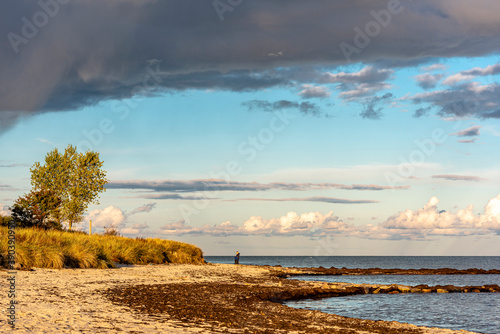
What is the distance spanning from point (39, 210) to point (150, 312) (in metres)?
40.0

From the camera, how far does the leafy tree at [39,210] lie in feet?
164

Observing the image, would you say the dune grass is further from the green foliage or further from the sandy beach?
the green foliage

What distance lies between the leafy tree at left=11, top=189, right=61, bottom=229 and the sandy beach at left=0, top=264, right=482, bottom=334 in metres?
28.6

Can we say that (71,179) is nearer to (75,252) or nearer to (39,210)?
(39,210)

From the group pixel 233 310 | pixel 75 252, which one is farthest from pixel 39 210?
pixel 233 310

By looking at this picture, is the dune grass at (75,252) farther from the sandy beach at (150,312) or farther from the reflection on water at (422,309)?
the reflection on water at (422,309)

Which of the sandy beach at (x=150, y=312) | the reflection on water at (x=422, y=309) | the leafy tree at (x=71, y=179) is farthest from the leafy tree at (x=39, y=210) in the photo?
the reflection on water at (x=422, y=309)

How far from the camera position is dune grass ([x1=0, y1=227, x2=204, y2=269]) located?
28.1m

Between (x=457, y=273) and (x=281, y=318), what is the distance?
69757 mm

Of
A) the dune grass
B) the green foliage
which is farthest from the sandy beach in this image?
the green foliage

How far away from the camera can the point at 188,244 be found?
59219 millimetres

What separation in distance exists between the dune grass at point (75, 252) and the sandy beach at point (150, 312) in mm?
4260

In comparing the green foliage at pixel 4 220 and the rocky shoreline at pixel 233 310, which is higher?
the green foliage at pixel 4 220

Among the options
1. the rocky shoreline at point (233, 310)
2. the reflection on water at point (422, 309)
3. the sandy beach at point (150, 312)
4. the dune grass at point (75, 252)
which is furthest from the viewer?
the dune grass at point (75, 252)
